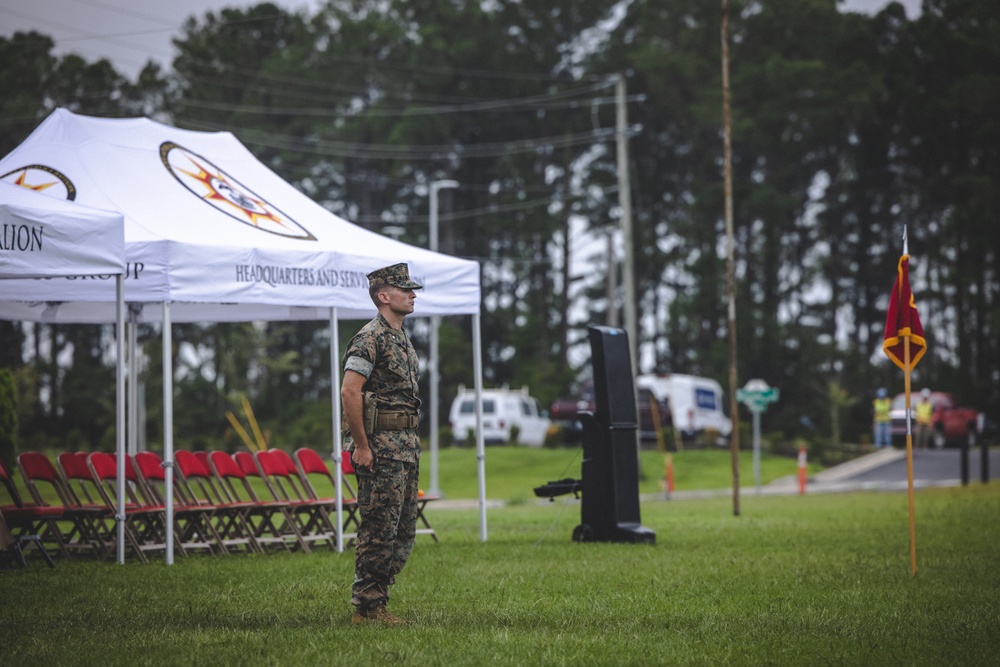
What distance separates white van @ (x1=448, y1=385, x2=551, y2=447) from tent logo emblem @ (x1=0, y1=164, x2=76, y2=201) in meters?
30.5

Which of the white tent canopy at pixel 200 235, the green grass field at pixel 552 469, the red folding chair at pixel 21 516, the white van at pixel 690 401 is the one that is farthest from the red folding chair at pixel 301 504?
the white van at pixel 690 401

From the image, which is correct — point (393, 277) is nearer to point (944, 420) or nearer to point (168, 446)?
point (168, 446)

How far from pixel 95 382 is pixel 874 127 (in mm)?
32985

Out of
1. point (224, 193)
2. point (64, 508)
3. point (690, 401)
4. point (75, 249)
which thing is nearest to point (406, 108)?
point (690, 401)

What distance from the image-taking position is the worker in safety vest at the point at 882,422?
44312 millimetres

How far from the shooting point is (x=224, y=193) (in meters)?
15.0

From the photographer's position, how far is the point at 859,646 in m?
7.86

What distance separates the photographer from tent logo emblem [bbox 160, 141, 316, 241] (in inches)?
571

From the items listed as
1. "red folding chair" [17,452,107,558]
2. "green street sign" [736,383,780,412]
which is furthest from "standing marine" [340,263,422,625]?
"green street sign" [736,383,780,412]

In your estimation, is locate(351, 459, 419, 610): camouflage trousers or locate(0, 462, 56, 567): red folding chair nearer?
locate(351, 459, 419, 610): camouflage trousers

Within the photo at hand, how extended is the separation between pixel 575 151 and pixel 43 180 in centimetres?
4506

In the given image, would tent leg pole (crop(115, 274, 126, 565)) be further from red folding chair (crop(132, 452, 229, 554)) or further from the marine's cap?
the marine's cap

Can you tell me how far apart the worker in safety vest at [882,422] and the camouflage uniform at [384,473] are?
1486 inches

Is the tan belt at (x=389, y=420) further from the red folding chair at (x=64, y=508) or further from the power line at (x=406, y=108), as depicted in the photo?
the power line at (x=406, y=108)
